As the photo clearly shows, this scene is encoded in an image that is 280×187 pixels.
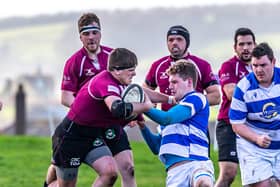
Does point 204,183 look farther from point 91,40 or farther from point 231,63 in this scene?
point 231,63

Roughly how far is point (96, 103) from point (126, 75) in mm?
664

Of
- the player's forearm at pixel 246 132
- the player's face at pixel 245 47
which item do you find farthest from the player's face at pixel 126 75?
the player's face at pixel 245 47

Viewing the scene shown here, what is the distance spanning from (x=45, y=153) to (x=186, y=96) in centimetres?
1090

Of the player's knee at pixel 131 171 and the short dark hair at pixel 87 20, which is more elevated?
the short dark hair at pixel 87 20

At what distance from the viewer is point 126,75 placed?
9.36 metres

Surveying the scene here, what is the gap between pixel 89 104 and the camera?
9922mm

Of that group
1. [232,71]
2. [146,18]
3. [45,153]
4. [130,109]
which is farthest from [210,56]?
[130,109]

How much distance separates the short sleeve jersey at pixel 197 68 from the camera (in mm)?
11375

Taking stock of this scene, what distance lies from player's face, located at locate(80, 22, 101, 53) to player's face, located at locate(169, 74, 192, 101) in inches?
86.7

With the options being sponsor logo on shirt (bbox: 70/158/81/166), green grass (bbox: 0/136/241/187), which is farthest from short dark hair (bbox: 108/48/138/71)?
green grass (bbox: 0/136/241/187)

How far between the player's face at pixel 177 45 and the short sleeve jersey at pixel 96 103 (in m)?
1.38

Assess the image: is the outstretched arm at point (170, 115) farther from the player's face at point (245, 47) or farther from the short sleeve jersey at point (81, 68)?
the player's face at point (245, 47)

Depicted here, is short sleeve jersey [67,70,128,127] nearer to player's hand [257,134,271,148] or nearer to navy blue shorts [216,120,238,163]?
player's hand [257,134,271,148]

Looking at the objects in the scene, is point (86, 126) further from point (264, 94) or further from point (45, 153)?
point (45, 153)
